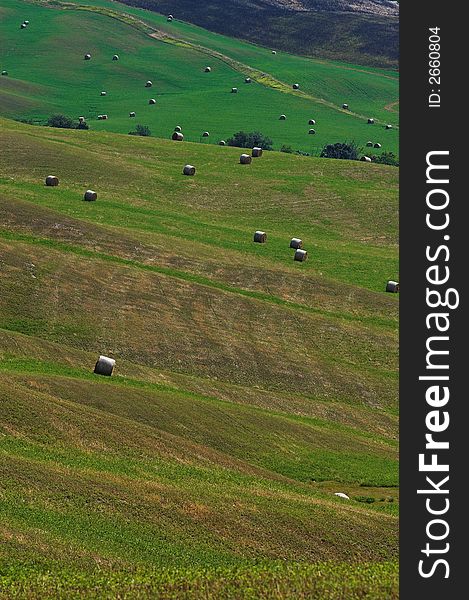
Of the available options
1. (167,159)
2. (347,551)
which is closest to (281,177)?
(167,159)

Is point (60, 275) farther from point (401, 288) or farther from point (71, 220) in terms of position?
point (401, 288)

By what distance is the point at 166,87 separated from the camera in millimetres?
169750

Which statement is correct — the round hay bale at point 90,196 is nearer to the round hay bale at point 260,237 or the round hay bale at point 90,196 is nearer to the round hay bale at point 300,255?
the round hay bale at point 260,237

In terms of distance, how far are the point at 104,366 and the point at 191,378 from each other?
19.1 feet

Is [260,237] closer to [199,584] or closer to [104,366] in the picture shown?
[104,366]

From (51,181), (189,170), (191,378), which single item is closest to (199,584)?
(191,378)

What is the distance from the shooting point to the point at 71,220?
251 feet

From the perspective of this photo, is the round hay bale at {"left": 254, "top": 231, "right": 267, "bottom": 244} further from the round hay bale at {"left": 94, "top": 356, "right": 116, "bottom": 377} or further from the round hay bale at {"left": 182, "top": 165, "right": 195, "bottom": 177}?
the round hay bale at {"left": 94, "top": 356, "right": 116, "bottom": 377}

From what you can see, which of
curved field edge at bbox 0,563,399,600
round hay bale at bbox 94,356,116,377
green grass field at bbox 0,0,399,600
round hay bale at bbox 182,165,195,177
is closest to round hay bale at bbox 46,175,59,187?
green grass field at bbox 0,0,399,600

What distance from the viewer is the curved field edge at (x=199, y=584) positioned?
26.5m

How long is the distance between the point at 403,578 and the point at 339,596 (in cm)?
280

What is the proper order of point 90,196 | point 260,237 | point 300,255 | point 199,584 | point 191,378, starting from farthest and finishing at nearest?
point 90,196, point 260,237, point 300,255, point 191,378, point 199,584

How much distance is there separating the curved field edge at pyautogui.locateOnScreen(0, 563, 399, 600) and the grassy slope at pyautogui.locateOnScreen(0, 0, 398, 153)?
361 ft

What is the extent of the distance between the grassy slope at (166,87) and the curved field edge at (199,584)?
110 meters
